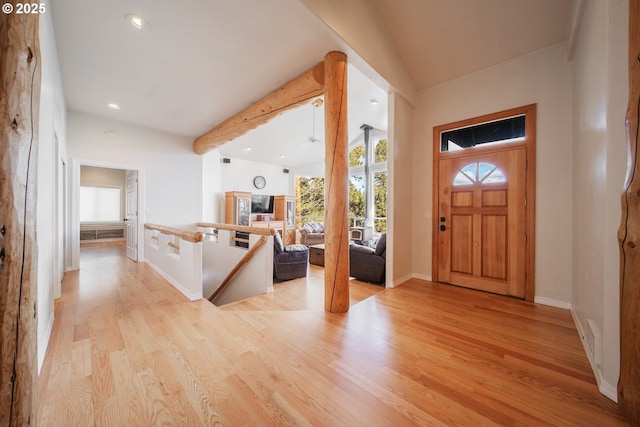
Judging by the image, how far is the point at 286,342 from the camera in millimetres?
1890

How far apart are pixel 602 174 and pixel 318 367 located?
7.11 ft

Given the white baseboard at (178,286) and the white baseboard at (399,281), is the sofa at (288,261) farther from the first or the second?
Answer: the white baseboard at (399,281)

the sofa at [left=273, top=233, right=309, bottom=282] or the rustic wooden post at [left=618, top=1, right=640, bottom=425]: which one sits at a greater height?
the rustic wooden post at [left=618, top=1, right=640, bottom=425]

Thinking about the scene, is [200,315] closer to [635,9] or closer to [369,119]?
[635,9]

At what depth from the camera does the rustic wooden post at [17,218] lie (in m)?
0.84

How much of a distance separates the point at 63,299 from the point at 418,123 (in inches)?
199

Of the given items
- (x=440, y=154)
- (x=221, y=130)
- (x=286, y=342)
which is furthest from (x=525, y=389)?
(x=221, y=130)

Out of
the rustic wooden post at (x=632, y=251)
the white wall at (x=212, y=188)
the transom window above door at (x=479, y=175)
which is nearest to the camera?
the rustic wooden post at (x=632, y=251)

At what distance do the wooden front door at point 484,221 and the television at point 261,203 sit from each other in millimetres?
5641

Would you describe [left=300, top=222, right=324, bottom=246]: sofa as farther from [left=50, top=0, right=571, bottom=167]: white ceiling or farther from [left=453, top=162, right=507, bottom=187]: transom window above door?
[left=453, top=162, right=507, bottom=187]: transom window above door

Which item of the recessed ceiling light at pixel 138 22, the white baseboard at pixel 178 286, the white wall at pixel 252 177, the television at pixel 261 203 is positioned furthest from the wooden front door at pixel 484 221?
the white wall at pixel 252 177

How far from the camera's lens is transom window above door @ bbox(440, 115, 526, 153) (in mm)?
2881

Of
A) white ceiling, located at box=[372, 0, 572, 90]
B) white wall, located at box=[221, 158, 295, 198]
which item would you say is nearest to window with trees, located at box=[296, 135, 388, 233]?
white wall, located at box=[221, 158, 295, 198]

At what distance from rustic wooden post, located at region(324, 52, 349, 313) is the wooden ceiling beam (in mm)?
398
